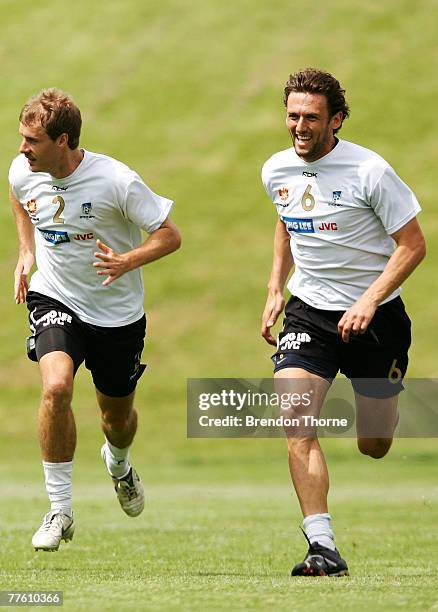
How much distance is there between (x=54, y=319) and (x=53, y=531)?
4.30 ft

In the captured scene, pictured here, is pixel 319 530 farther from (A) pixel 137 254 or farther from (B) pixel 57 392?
(A) pixel 137 254

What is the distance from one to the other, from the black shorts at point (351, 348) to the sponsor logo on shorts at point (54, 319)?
1332 mm

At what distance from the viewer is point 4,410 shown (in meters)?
23.0

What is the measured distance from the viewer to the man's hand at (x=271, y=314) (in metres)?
8.07

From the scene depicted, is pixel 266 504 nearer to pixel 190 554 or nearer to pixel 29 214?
pixel 190 554

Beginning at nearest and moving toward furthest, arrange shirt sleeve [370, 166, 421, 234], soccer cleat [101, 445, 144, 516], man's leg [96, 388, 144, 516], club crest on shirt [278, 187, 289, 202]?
shirt sleeve [370, 166, 421, 234] → club crest on shirt [278, 187, 289, 202] → man's leg [96, 388, 144, 516] → soccer cleat [101, 445, 144, 516]

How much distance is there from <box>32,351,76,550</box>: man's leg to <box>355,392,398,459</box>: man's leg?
1.73 metres

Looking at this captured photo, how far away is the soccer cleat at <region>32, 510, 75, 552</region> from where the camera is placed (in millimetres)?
7770

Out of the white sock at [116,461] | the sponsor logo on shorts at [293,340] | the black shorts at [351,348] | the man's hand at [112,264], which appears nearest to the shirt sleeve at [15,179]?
the man's hand at [112,264]

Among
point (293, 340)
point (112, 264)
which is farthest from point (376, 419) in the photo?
point (112, 264)

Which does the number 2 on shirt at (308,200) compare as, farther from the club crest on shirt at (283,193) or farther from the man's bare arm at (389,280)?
the man's bare arm at (389,280)

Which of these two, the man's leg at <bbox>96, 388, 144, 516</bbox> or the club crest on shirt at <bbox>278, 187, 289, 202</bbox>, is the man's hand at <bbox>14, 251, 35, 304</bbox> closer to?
the man's leg at <bbox>96, 388, 144, 516</bbox>

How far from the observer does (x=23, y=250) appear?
8.83 meters

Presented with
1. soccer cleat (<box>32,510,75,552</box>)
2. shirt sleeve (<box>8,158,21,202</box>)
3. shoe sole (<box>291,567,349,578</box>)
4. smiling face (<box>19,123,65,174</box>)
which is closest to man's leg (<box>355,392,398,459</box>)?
shoe sole (<box>291,567,349,578</box>)
